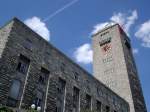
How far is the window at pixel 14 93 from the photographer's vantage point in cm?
1953

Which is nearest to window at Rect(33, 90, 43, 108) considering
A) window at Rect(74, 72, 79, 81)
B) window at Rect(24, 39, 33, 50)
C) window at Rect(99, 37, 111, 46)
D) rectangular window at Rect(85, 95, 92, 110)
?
window at Rect(24, 39, 33, 50)

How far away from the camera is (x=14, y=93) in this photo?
66.0 ft

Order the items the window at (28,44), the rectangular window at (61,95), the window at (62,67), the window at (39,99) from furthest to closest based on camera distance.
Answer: the window at (62,67) → the rectangular window at (61,95) → the window at (28,44) → the window at (39,99)

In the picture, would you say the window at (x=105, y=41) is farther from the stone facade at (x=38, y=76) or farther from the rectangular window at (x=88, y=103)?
the rectangular window at (x=88, y=103)

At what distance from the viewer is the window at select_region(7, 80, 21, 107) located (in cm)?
1953

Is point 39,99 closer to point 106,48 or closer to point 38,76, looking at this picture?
point 38,76

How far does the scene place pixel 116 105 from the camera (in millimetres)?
35938

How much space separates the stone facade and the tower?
53.8 ft

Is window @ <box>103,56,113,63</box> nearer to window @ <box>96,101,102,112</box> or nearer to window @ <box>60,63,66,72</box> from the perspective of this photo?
window @ <box>96,101,102,112</box>

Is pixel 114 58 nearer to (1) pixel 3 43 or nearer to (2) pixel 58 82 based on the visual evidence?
(2) pixel 58 82

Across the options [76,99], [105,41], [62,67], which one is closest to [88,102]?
[76,99]

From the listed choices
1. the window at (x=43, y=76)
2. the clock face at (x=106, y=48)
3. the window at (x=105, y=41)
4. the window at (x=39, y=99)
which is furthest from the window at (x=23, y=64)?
the window at (x=105, y=41)

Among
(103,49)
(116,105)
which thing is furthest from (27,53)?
(103,49)

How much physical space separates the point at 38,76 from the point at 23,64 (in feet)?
6.98
